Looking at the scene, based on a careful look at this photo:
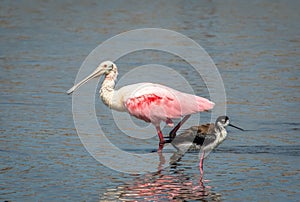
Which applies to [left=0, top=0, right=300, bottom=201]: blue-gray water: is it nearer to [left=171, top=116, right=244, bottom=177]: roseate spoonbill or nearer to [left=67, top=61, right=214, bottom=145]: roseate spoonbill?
[left=171, top=116, right=244, bottom=177]: roseate spoonbill

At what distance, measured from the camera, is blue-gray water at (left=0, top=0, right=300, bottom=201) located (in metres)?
8.45

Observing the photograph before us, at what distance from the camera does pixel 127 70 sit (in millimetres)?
14906

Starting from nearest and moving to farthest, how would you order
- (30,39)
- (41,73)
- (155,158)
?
(155,158), (41,73), (30,39)

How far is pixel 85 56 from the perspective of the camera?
53.4 ft

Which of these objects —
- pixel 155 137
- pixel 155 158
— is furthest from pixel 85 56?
pixel 155 158

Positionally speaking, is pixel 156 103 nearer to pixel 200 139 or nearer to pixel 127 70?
pixel 200 139

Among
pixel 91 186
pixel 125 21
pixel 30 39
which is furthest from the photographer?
pixel 125 21

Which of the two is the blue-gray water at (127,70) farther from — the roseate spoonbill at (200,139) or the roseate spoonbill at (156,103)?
the roseate spoonbill at (156,103)

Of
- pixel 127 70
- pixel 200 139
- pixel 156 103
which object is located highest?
pixel 156 103

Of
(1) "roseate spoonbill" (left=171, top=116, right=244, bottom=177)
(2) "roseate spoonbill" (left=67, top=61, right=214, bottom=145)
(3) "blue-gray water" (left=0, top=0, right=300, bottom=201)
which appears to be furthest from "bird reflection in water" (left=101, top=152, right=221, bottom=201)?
(2) "roseate spoonbill" (left=67, top=61, right=214, bottom=145)

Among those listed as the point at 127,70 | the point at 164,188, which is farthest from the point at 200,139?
the point at 127,70

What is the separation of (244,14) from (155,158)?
12402mm

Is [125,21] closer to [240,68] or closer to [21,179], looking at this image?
[240,68]

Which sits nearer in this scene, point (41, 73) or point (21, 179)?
point (21, 179)
